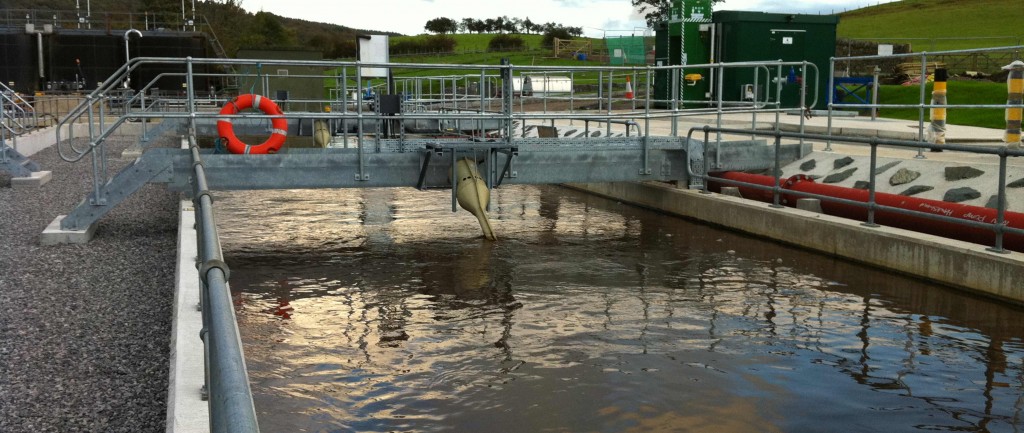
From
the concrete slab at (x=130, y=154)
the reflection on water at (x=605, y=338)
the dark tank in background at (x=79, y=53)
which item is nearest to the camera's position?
the reflection on water at (x=605, y=338)

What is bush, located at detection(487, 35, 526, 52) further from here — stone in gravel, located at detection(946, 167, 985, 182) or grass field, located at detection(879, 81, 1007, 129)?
stone in gravel, located at detection(946, 167, 985, 182)

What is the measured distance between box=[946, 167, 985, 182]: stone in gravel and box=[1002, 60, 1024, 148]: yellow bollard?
3.79 ft

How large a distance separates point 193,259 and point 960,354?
6392mm

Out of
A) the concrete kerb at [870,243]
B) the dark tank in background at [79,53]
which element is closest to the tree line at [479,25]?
the dark tank in background at [79,53]

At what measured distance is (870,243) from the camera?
38.1ft

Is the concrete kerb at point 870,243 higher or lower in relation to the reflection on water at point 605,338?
higher

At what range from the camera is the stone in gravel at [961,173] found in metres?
12.4

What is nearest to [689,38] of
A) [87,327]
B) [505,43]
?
[87,327]

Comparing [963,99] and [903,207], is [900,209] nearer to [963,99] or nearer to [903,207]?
[903,207]

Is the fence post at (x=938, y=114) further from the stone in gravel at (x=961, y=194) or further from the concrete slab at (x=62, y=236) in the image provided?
the concrete slab at (x=62, y=236)

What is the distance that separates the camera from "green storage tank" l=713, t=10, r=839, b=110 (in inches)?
998

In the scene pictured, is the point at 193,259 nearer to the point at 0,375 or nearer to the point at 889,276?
the point at 0,375

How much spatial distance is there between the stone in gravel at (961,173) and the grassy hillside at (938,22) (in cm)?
5481

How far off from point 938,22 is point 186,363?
84483 mm
